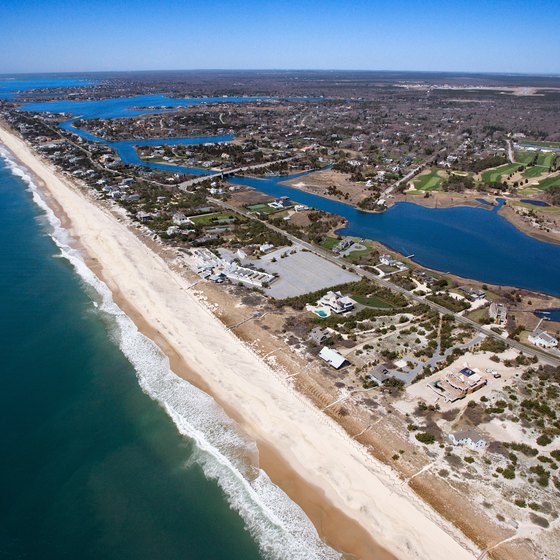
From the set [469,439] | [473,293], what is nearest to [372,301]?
[473,293]

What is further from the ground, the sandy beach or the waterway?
the sandy beach

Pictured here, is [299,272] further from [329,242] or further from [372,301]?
[329,242]

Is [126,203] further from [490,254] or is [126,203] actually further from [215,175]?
[490,254]

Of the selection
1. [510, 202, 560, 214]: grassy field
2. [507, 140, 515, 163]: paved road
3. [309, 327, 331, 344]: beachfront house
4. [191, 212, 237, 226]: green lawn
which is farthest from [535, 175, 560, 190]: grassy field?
[309, 327, 331, 344]: beachfront house

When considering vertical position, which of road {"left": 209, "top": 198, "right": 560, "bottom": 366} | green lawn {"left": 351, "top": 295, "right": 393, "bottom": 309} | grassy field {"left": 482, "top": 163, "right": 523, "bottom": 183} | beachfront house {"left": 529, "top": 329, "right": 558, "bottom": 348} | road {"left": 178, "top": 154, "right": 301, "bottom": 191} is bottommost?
grassy field {"left": 482, "top": 163, "right": 523, "bottom": 183}

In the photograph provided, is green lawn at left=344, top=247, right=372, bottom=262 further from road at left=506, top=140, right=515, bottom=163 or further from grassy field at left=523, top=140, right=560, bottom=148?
grassy field at left=523, top=140, right=560, bottom=148

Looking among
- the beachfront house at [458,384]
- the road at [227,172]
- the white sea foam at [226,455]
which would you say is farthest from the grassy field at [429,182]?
the white sea foam at [226,455]

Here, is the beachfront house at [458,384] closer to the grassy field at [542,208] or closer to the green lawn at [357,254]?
the green lawn at [357,254]

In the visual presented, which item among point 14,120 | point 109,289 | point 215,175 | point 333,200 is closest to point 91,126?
point 14,120
